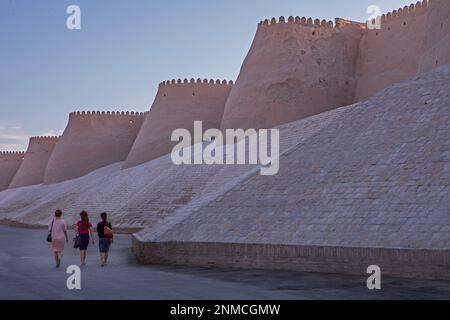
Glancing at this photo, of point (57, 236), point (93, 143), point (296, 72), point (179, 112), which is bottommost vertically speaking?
point (57, 236)

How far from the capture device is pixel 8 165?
53875 millimetres

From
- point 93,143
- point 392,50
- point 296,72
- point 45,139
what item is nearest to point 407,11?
point 392,50

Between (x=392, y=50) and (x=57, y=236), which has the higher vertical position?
(x=392, y=50)

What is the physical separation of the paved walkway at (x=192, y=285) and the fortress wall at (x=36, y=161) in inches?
1405

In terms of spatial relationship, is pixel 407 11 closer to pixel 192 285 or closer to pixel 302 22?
pixel 302 22

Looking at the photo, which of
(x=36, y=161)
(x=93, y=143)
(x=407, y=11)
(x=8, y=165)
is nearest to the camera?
(x=407, y=11)

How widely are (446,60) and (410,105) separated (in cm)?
350

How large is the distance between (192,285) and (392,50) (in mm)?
16114

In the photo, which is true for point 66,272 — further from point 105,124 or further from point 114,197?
point 105,124

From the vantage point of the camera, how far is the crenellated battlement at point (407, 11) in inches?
864

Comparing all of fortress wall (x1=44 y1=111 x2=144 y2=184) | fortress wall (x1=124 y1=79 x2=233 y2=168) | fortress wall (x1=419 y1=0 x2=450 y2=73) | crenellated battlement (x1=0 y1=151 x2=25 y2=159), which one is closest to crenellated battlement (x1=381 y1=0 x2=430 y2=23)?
fortress wall (x1=419 y1=0 x2=450 y2=73)

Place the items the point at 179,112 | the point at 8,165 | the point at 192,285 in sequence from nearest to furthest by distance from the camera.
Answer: the point at 192,285, the point at 179,112, the point at 8,165

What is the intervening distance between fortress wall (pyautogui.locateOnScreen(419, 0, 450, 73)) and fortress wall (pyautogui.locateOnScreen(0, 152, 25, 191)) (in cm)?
4183

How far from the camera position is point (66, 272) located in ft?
34.1
